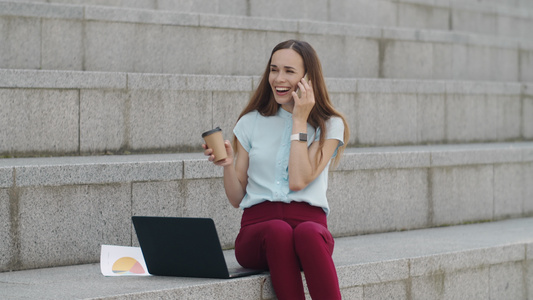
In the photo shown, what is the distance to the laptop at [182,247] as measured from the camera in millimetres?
4395

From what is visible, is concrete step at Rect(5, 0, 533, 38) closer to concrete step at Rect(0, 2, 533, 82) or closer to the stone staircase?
the stone staircase

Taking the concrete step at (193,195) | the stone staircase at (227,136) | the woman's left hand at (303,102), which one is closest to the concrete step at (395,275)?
the stone staircase at (227,136)

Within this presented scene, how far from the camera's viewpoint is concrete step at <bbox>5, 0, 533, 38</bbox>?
820 cm

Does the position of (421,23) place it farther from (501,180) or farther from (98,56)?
(98,56)

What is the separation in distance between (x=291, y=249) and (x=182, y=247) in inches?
22.8

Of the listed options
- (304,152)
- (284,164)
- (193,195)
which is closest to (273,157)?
(284,164)

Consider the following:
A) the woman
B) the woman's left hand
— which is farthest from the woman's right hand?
the woman's left hand

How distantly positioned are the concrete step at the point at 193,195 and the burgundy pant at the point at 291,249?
940mm

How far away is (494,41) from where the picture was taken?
388 inches

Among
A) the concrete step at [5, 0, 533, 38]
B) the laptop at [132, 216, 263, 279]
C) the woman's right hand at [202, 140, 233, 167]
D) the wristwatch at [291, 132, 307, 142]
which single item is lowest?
the laptop at [132, 216, 263, 279]

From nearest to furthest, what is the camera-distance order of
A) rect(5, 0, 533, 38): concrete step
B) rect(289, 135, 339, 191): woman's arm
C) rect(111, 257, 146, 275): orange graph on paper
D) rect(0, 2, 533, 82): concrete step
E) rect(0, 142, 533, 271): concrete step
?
rect(289, 135, 339, 191): woman's arm, rect(111, 257, 146, 275): orange graph on paper, rect(0, 142, 533, 271): concrete step, rect(0, 2, 533, 82): concrete step, rect(5, 0, 533, 38): concrete step

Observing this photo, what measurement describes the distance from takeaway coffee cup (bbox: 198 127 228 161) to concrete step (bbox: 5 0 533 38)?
3541mm

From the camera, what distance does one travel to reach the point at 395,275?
5.38m

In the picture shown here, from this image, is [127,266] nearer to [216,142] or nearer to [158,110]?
[216,142]
